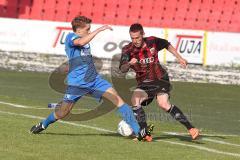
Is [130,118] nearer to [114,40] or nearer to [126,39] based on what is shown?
[126,39]

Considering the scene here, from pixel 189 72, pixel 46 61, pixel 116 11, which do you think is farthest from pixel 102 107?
pixel 116 11

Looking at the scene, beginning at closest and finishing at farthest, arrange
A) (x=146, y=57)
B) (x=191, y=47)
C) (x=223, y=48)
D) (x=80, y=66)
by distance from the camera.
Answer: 1. (x=80, y=66)
2. (x=146, y=57)
3. (x=223, y=48)
4. (x=191, y=47)

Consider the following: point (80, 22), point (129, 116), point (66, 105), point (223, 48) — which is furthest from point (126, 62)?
point (223, 48)

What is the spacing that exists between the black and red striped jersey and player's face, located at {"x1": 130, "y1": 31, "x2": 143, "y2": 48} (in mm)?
125

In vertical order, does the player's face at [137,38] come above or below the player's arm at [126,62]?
above

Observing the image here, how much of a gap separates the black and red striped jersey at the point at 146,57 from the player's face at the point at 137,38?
0.41ft

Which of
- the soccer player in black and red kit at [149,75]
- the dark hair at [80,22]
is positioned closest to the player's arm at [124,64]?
the soccer player in black and red kit at [149,75]

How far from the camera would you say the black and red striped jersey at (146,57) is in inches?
448

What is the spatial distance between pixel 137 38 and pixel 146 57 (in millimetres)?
451

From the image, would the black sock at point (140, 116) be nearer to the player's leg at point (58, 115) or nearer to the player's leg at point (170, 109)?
the player's leg at point (170, 109)

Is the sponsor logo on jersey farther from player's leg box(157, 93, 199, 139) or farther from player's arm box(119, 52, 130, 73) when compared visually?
player's leg box(157, 93, 199, 139)

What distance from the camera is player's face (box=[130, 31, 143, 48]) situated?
36.1 ft

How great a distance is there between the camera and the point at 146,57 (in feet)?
37.4

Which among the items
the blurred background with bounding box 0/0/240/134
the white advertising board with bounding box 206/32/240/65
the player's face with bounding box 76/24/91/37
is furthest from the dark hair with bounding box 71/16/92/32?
the white advertising board with bounding box 206/32/240/65
